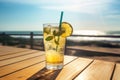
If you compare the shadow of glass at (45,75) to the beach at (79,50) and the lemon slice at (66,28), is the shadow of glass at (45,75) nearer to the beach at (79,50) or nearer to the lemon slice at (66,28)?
the lemon slice at (66,28)

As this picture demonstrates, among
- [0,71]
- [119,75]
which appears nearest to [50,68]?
[0,71]

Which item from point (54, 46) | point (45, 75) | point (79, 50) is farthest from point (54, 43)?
point (79, 50)

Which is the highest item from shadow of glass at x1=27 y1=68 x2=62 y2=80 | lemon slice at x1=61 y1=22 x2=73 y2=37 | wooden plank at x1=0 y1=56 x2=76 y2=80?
lemon slice at x1=61 y1=22 x2=73 y2=37

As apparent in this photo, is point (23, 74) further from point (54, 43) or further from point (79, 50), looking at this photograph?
point (79, 50)

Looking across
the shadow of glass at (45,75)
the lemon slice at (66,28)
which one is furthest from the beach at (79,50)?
the shadow of glass at (45,75)

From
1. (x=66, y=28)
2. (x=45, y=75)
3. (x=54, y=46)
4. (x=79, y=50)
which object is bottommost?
(x=79, y=50)

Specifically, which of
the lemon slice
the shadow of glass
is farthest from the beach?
the shadow of glass

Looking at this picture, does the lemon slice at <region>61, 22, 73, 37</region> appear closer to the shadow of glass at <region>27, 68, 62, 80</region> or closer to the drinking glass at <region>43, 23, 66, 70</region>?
the drinking glass at <region>43, 23, 66, 70</region>

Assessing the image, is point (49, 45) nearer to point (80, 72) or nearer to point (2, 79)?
point (80, 72)
